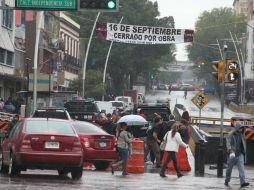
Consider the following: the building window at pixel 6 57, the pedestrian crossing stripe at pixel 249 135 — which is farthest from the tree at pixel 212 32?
the pedestrian crossing stripe at pixel 249 135

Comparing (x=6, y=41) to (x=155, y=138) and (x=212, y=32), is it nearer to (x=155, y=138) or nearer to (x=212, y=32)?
(x=155, y=138)

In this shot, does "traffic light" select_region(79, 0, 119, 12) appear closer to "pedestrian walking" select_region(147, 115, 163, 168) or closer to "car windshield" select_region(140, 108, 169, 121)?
"pedestrian walking" select_region(147, 115, 163, 168)

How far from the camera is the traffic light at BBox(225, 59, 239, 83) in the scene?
25828 mm

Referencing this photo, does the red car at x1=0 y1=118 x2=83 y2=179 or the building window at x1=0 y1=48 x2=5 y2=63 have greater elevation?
the building window at x1=0 y1=48 x2=5 y2=63

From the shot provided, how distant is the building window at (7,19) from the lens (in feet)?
186

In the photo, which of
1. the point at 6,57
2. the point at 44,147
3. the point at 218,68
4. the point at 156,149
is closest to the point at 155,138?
the point at 156,149

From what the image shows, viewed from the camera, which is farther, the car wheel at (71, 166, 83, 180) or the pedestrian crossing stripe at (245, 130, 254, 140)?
the pedestrian crossing stripe at (245, 130, 254, 140)

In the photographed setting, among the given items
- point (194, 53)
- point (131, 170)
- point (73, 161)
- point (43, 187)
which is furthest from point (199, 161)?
point (194, 53)

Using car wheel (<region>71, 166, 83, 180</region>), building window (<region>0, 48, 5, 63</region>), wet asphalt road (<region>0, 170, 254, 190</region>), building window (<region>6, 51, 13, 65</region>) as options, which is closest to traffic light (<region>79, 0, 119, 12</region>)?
wet asphalt road (<region>0, 170, 254, 190</region>)

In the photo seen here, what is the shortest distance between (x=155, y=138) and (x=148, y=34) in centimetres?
1671

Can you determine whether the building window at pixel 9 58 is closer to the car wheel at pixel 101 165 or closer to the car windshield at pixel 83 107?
the car windshield at pixel 83 107

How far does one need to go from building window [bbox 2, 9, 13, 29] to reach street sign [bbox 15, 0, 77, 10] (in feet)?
94.9

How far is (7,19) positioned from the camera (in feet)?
190

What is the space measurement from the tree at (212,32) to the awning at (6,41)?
87946 millimetres
